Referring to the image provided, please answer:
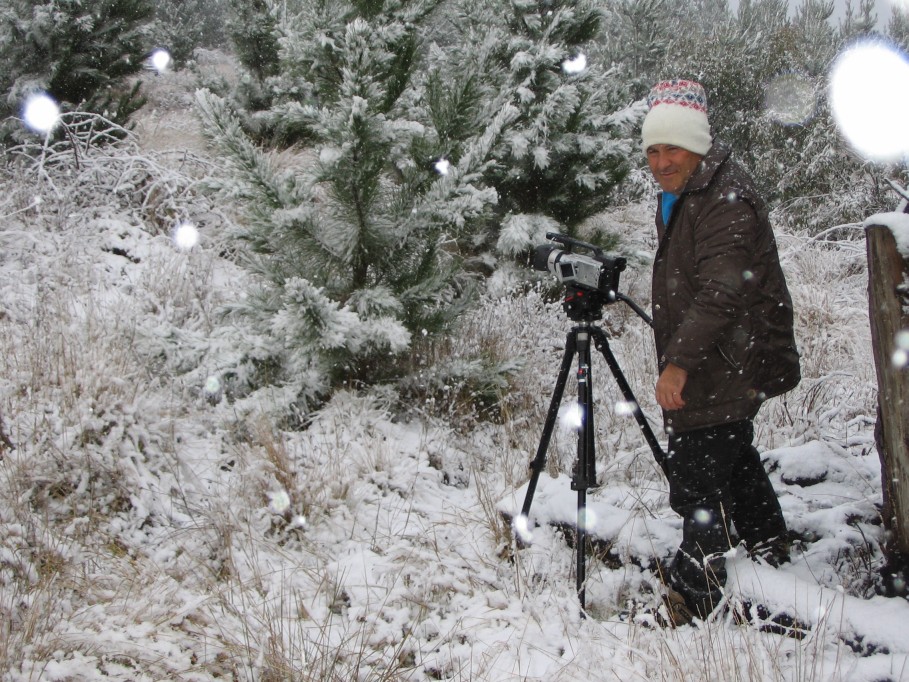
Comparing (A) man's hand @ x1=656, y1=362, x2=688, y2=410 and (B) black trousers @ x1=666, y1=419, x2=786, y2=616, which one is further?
(B) black trousers @ x1=666, y1=419, x2=786, y2=616

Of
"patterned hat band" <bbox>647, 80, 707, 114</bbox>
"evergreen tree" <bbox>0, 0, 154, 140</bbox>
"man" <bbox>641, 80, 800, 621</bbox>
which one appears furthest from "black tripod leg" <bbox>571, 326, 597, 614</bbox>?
"evergreen tree" <bbox>0, 0, 154, 140</bbox>

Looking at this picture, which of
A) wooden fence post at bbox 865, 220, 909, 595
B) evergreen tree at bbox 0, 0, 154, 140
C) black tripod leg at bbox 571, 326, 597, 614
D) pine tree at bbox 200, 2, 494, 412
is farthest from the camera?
evergreen tree at bbox 0, 0, 154, 140

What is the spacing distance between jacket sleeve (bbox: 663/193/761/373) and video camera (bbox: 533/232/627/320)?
378 millimetres

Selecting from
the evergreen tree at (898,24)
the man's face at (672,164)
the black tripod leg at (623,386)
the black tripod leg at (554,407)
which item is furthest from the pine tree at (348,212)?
the evergreen tree at (898,24)

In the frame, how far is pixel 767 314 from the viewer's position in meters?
2.27

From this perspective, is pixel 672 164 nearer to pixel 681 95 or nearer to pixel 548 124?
pixel 681 95

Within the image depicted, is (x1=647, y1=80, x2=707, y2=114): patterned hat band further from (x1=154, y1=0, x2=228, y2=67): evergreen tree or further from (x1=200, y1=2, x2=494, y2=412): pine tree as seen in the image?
(x1=154, y1=0, x2=228, y2=67): evergreen tree

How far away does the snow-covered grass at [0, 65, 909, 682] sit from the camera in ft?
6.90

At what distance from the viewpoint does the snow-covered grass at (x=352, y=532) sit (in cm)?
210

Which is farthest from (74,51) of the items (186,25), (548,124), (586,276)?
(186,25)

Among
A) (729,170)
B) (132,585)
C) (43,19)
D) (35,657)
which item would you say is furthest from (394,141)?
(43,19)

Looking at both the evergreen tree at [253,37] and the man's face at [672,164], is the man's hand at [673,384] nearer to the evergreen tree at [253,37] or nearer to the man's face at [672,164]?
the man's face at [672,164]

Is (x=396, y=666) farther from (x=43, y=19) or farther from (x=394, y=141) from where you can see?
(x=43, y=19)

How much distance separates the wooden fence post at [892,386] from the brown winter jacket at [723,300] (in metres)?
0.28
